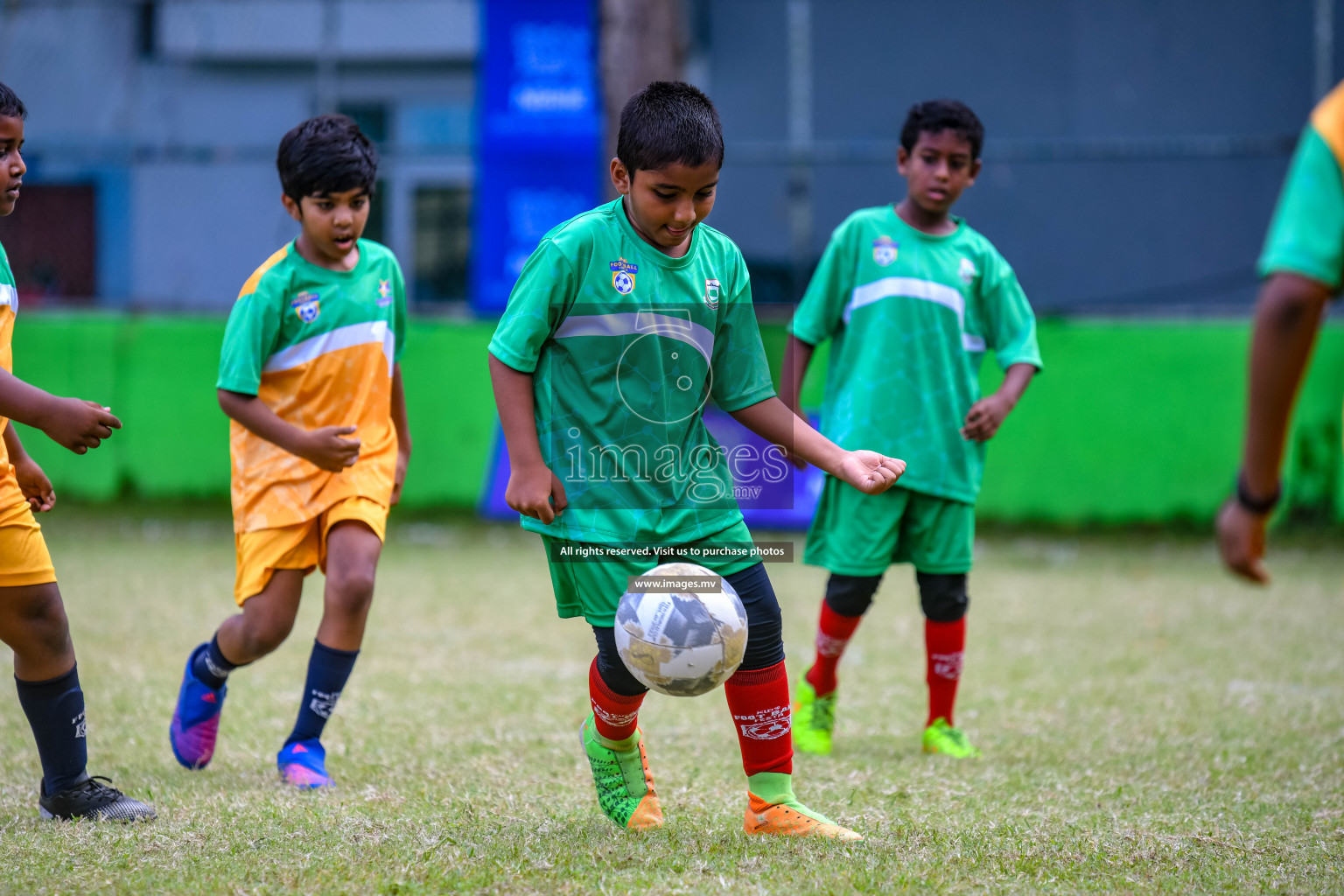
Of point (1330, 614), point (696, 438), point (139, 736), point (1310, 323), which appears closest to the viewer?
point (1310, 323)

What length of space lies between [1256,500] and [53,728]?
8.82ft

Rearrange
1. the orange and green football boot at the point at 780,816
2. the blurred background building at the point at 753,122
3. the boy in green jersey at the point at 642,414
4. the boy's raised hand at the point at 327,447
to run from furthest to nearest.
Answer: the blurred background building at the point at 753,122, the boy's raised hand at the point at 327,447, the orange and green football boot at the point at 780,816, the boy in green jersey at the point at 642,414

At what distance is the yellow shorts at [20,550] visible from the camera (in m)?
2.99

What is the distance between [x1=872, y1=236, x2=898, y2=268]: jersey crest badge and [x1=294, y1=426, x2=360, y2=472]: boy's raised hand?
1.73 meters

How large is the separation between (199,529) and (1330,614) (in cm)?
711

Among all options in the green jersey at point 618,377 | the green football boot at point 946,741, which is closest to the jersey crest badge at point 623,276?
the green jersey at point 618,377

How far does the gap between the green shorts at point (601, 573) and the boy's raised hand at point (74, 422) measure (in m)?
0.96

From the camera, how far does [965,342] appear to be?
4.19m

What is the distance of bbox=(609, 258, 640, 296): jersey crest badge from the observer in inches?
112

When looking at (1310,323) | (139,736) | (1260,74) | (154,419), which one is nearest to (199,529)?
(154,419)

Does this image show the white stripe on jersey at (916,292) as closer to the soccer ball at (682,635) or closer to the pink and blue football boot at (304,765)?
the soccer ball at (682,635)

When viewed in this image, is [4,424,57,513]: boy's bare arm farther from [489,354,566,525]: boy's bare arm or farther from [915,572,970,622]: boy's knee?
[915,572,970,622]: boy's knee

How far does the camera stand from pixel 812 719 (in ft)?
13.6

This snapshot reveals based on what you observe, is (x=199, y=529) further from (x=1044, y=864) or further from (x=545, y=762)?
(x=1044, y=864)
